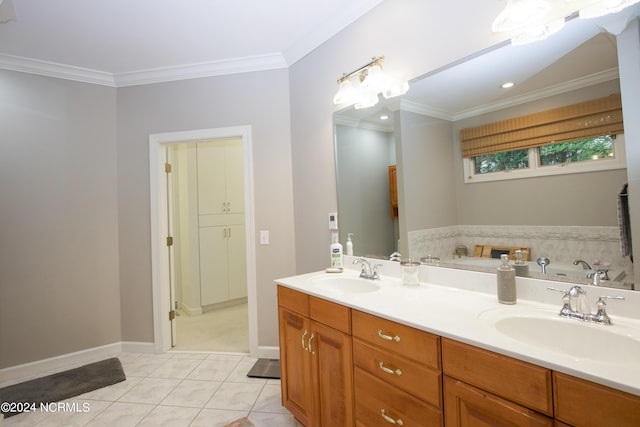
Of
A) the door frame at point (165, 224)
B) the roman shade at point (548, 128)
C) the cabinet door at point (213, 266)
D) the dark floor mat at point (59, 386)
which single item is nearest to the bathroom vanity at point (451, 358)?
the roman shade at point (548, 128)

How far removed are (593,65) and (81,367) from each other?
3.77 m

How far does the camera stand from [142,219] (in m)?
2.72

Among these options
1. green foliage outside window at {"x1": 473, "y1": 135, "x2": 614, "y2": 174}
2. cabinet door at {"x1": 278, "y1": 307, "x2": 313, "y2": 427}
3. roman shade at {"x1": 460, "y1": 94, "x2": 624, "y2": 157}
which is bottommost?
cabinet door at {"x1": 278, "y1": 307, "x2": 313, "y2": 427}

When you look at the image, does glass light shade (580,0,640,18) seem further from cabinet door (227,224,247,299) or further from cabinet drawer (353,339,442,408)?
Result: cabinet door (227,224,247,299)

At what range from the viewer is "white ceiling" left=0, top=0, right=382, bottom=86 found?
192 cm

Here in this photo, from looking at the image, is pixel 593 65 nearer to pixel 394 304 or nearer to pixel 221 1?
pixel 394 304

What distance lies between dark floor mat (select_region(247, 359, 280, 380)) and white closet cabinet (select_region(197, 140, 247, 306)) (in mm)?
1670

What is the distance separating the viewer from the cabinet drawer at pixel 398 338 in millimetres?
972

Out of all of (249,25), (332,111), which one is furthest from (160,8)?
(332,111)

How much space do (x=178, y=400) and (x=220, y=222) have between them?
2308mm

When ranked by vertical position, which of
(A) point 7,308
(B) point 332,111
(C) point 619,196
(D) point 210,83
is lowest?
(A) point 7,308

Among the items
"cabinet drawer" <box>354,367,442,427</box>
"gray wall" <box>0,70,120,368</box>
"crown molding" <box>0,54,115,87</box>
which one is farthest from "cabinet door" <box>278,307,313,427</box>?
"crown molding" <box>0,54,115,87</box>

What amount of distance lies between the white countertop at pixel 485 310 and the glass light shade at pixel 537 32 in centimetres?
96

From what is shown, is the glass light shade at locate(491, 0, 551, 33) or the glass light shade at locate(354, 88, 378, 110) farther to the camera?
the glass light shade at locate(354, 88, 378, 110)
